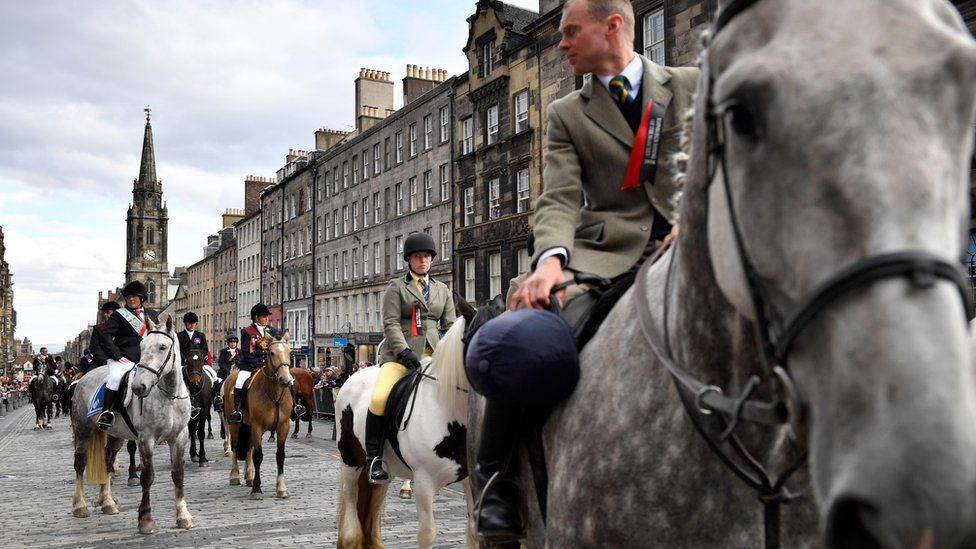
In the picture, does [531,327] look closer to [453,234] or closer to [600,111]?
[600,111]

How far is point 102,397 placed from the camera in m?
12.2

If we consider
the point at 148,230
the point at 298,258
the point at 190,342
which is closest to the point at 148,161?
the point at 148,230

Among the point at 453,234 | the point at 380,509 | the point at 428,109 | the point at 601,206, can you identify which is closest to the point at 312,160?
the point at 428,109

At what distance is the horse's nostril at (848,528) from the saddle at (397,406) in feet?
22.1

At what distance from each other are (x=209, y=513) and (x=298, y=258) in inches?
2323

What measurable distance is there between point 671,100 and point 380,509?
21.0 feet

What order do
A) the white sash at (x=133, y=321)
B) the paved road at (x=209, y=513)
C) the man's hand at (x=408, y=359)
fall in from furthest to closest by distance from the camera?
1. the white sash at (x=133, y=321)
2. the paved road at (x=209, y=513)
3. the man's hand at (x=408, y=359)

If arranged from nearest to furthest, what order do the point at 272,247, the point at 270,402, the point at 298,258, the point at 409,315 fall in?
the point at 409,315, the point at 270,402, the point at 298,258, the point at 272,247

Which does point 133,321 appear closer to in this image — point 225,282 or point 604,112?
point 604,112

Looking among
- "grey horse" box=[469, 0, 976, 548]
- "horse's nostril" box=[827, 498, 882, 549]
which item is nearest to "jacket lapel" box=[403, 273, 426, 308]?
"grey horse" box=[469, 0, 976, 548]

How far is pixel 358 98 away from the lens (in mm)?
58250

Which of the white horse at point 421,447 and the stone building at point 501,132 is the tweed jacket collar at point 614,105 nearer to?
the white horse at point 421,447

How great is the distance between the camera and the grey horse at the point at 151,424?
10500 millimetres

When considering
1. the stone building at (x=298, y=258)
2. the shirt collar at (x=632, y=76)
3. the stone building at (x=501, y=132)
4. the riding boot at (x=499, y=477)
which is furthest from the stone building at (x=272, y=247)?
the shirt collar at (x=632, y=76)
